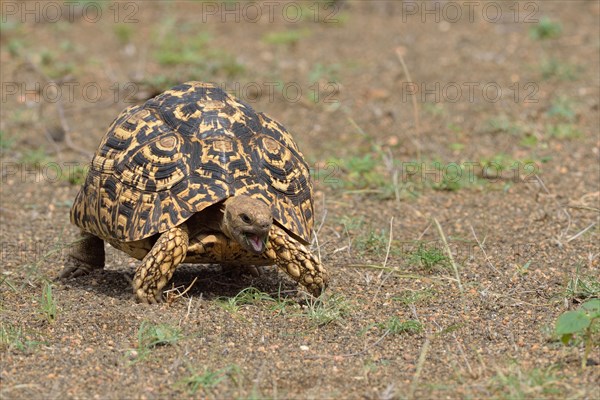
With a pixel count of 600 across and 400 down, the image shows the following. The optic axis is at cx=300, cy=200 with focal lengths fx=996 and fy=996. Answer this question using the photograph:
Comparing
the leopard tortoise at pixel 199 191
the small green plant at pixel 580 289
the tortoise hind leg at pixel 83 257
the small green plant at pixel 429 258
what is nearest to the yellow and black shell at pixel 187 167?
the leopard tortoise at pixel 199 191

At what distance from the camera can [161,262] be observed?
15.3 feet

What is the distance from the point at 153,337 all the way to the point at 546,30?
24.6 ft

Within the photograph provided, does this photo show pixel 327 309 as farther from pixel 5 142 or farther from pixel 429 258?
pixel 5 142

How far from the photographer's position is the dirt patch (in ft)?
13.3

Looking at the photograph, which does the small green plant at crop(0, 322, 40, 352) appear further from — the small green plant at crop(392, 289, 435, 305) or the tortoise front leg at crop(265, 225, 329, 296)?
the small green plant at crop(392, 289, 435, 305)

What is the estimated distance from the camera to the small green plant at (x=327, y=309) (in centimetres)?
460

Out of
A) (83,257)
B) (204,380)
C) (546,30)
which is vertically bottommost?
(83,257)

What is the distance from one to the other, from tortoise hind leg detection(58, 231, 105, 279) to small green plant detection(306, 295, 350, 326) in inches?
50.7

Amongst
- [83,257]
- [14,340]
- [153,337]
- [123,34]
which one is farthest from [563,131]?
[123,34]

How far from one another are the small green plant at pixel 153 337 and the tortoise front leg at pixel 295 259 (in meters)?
0.66

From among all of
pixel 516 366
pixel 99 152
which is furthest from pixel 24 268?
pixel 516 366

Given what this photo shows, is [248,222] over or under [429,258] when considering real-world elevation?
over

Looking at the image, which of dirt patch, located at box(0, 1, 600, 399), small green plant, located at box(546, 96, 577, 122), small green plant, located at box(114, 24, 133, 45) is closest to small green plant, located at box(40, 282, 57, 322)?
dirt patch, located at box(0, 1, 600, 399)

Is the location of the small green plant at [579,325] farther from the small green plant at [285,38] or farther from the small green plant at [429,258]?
the small green plant at [285,38]
